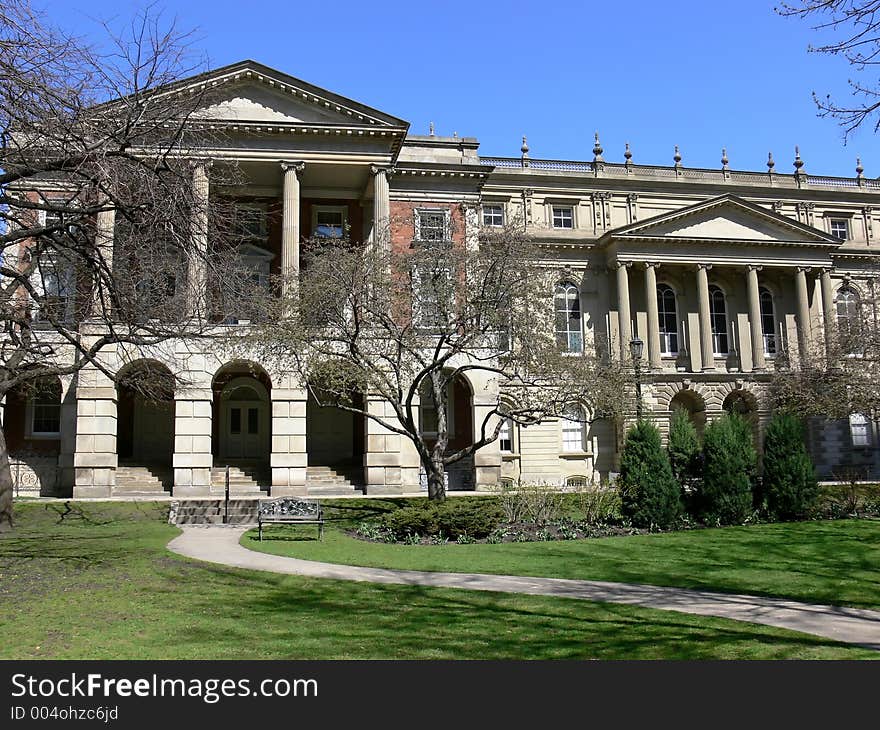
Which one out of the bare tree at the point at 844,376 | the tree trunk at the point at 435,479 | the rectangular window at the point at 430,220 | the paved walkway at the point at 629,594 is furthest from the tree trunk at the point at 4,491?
the bare tree at the point at 844,376

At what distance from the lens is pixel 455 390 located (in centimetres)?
3791

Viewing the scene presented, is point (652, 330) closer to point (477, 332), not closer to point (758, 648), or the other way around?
point (477, 332)

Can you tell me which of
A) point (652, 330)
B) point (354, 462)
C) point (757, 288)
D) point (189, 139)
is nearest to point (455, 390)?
point (354, 462)

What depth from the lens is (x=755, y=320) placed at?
46.3m

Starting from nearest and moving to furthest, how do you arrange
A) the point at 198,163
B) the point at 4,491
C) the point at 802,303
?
the point at 198,163
the point at 4,491
the point at 802,303

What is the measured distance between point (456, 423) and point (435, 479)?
15545 millimetres

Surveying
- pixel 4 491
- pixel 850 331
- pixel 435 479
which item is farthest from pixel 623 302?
pixel 4 491

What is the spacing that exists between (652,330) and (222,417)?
23.6 m

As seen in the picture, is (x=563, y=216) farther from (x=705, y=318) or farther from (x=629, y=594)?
(x=629, y=594)

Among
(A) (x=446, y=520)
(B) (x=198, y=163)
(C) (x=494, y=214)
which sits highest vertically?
(C) (x=494, y=214)

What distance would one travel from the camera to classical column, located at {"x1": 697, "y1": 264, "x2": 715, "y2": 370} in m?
45.5

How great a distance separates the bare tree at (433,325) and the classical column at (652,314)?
21.8m

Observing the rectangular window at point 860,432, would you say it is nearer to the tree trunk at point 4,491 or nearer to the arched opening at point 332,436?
the arched opening at point 332,436

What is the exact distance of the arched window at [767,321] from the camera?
48375 millimetres
